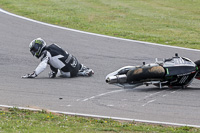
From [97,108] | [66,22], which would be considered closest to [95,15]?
[66,22]

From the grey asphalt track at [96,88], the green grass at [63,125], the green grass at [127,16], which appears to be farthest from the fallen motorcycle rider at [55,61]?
the green grass at [127,16]

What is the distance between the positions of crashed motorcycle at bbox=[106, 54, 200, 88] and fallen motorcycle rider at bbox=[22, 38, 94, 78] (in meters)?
1.94

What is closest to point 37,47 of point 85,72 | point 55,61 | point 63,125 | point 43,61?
point 43,61

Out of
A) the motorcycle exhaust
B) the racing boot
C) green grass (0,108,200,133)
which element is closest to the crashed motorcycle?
the motorcycle exhaust

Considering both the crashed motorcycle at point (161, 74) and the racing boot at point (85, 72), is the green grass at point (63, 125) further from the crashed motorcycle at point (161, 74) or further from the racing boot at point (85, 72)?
the racing boot at point (85, 72)

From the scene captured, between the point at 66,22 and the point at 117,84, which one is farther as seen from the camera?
the point at 66,22

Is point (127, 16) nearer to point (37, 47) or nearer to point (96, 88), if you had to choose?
point (37, 47)

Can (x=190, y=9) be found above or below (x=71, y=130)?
above

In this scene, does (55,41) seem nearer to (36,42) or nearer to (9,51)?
(9,51)

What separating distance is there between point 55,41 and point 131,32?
3.45 m

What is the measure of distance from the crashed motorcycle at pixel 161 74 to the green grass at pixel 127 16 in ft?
18.4

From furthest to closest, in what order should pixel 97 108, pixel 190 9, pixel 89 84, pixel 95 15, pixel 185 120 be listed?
1. pixel 190 9
2. pixel 95 15
3. pixel 89 84
4. pixel 97 108
5. pixel 185 120

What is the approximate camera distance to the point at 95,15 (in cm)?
2169

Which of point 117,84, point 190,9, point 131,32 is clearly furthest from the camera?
point 190,9
